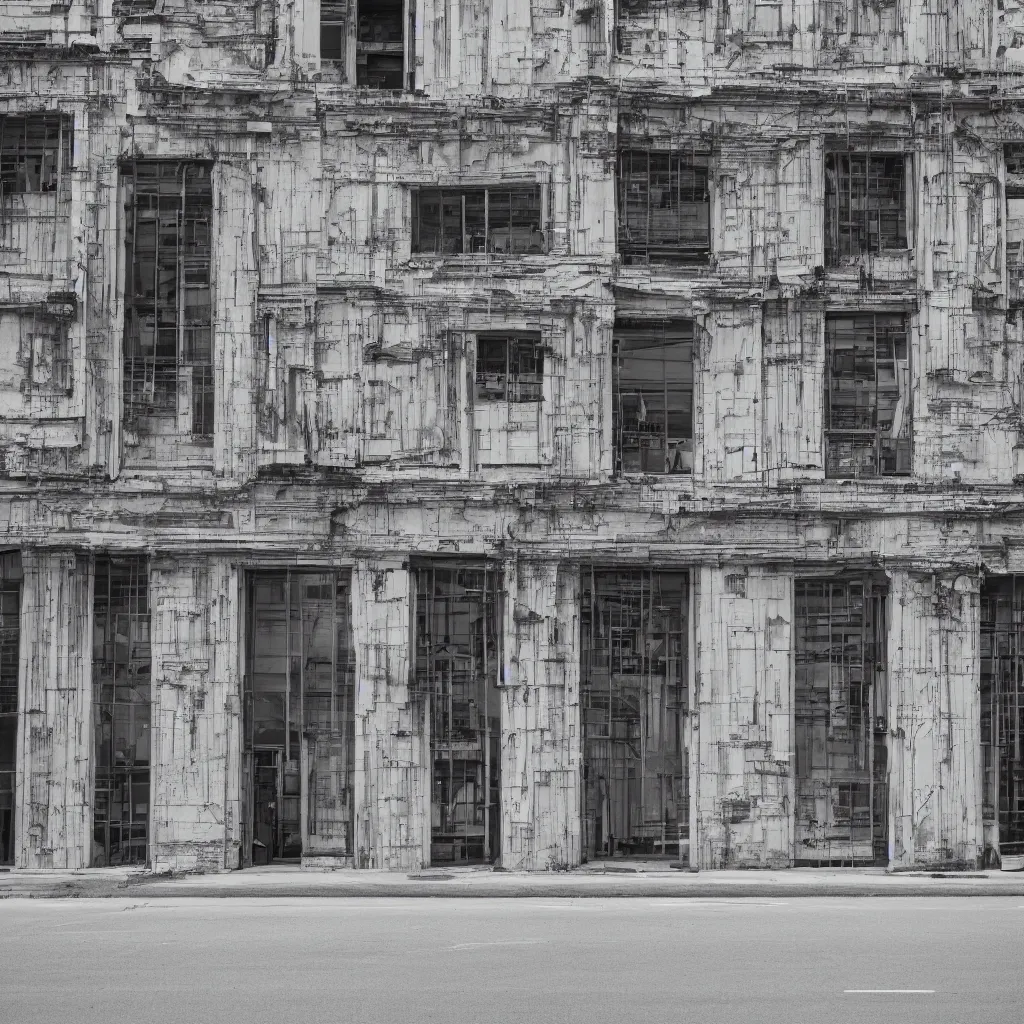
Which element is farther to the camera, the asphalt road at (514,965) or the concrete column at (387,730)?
the concrete column at (387,730)

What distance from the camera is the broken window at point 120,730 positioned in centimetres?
2470

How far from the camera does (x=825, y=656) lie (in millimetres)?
24969

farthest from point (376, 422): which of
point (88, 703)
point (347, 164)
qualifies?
point (88, 703)

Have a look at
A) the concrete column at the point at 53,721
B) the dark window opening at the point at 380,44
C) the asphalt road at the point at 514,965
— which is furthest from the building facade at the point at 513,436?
the asphalt road at the point at 514,965

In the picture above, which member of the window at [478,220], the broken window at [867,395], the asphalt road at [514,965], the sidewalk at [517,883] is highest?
the window at [478,220]

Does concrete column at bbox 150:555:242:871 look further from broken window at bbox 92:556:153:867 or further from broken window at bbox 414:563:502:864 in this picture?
A: broken window at bbox 414:563:502:864

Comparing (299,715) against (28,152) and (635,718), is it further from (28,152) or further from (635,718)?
(28,152)

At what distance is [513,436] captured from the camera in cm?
2486

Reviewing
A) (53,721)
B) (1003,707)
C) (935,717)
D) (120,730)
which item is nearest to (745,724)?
(935,717)

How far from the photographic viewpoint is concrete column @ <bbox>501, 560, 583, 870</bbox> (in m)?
24.4

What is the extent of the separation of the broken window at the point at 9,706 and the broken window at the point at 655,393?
8.78 metres

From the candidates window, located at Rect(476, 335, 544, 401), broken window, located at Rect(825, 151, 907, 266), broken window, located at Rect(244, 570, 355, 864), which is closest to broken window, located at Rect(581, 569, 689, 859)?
window, located at Rect(476, 335, 544, 401)

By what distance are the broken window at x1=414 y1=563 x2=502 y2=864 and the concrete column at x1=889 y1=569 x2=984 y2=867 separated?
5.55 m

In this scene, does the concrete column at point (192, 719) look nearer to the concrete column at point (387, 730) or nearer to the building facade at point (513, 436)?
the building facade at point (513, 436)
